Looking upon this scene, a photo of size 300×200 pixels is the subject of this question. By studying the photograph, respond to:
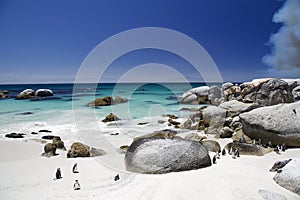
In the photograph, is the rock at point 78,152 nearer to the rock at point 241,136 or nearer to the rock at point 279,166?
the rock at point 279,166

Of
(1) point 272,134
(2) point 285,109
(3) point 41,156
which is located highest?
(2) point 285,109

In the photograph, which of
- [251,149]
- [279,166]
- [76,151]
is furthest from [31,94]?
[279,166]

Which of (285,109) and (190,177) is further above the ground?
(285,109)

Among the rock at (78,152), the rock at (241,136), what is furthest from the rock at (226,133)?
the rock at (78,152)

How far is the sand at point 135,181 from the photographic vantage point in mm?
6355

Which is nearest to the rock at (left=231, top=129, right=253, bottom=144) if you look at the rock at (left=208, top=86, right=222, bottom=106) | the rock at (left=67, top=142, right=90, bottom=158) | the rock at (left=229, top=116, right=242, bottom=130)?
the rock at (left=229, top=116, right=242, bottom=130)

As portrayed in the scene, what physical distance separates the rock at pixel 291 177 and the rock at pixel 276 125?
4098 millimetres

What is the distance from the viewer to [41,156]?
1064cm

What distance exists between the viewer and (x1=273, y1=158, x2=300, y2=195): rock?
6.29 meters

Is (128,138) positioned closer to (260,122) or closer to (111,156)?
(111,156)

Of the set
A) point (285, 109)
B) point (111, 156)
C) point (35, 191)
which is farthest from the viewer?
point (285, 109)

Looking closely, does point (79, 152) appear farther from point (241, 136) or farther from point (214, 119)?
point (214, 119)

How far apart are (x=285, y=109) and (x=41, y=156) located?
470 inches

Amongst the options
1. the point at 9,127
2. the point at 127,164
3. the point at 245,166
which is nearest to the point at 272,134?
the point at 245,166
